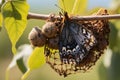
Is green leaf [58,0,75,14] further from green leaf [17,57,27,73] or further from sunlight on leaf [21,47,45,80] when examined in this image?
green leaf [17,57,27,73]

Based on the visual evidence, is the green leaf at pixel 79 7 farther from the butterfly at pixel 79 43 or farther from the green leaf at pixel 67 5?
the butterfly at pixel 79 43

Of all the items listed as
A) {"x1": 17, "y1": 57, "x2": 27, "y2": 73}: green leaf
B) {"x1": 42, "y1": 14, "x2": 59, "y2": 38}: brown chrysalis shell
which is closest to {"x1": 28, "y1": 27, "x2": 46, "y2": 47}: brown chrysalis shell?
{"x1": 42, "y1": 14, "x2": 59, "y2": 38}: brown chrysalis shell

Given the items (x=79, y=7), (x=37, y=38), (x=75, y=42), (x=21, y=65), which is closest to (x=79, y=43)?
(x=75, y=42)

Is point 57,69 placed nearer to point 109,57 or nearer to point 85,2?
point 85,2

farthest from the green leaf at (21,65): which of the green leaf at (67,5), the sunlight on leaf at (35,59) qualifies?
the green leaf at (67,5)

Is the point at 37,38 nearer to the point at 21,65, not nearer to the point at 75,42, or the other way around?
the point at 75,42

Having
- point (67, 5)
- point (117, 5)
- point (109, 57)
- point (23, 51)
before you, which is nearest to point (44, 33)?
point (67, 5)
